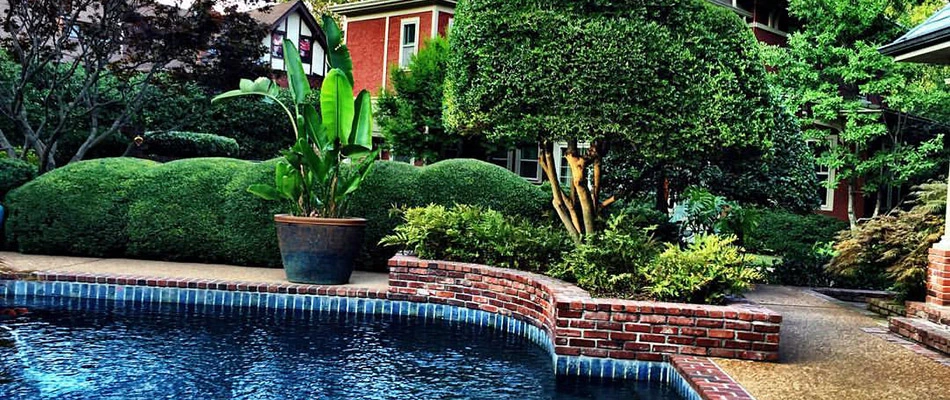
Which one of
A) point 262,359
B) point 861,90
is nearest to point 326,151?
point 262,359

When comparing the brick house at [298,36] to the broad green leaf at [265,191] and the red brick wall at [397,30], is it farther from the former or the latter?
the broad green leaf at [265,191]

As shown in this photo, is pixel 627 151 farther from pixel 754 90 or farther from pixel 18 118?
pixel 18 118

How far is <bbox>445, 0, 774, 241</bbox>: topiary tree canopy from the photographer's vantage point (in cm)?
761

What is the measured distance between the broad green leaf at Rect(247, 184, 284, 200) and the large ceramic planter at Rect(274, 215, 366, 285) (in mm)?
355

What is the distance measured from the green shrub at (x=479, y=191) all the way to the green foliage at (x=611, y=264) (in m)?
3.18

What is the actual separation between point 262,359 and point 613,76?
3.99 meters

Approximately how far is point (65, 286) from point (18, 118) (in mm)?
5337

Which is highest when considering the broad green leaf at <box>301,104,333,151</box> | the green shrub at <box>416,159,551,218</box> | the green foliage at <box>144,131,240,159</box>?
the green foliage at <box>144,131,240,159</box>

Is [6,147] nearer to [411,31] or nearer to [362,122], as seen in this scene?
[362,122]

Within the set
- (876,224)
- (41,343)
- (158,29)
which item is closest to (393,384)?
(41,343)

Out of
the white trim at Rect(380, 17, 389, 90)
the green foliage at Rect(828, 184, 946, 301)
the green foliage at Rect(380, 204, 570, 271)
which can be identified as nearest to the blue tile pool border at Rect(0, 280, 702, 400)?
the green foliage at Rect(380, 204, 570, 271)

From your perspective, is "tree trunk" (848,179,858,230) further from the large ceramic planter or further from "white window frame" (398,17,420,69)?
the large ceramic planter

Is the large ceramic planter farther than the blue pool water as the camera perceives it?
Yes

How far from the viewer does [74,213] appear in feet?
33.1
